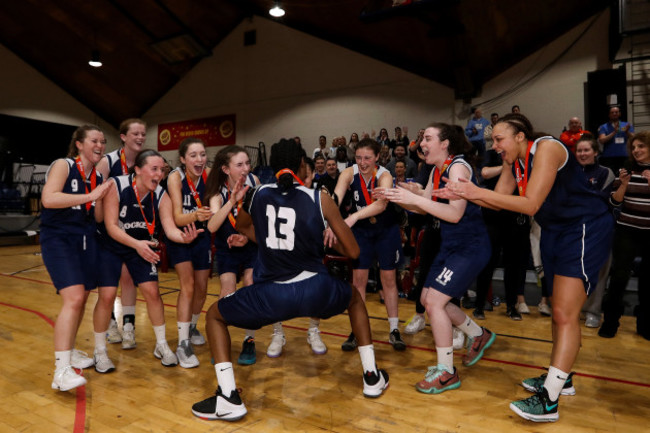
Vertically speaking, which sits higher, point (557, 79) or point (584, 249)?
point (557, 79)

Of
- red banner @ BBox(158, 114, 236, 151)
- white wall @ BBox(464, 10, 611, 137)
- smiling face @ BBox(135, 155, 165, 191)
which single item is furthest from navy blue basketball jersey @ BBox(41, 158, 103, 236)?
red banner @ BBox(158, 114, 236, 151)

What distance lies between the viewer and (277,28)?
54.6 ft

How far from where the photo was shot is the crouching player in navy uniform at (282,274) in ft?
8.73

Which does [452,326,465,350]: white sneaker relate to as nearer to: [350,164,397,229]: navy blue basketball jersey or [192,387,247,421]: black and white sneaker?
[350,164,397,229]: navy blue basketball jersey

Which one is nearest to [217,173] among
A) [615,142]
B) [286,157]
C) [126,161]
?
[126,161]

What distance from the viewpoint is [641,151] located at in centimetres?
445

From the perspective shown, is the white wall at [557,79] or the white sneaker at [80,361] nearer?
the white sneaker at [80,361]

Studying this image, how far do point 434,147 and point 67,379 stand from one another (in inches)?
125

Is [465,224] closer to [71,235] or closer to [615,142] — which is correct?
[71,235]

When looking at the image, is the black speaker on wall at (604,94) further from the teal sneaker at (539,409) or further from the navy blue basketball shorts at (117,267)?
the navy blue basketball shorts at (117,267)

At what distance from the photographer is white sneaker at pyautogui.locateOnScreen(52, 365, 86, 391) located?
3.02 metres

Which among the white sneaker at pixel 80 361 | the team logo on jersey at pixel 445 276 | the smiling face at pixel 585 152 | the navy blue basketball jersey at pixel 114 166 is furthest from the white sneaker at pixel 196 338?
the smiling face at pixel 585 152

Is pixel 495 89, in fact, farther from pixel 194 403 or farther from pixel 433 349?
pixel 194 403

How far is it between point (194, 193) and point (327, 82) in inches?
498
